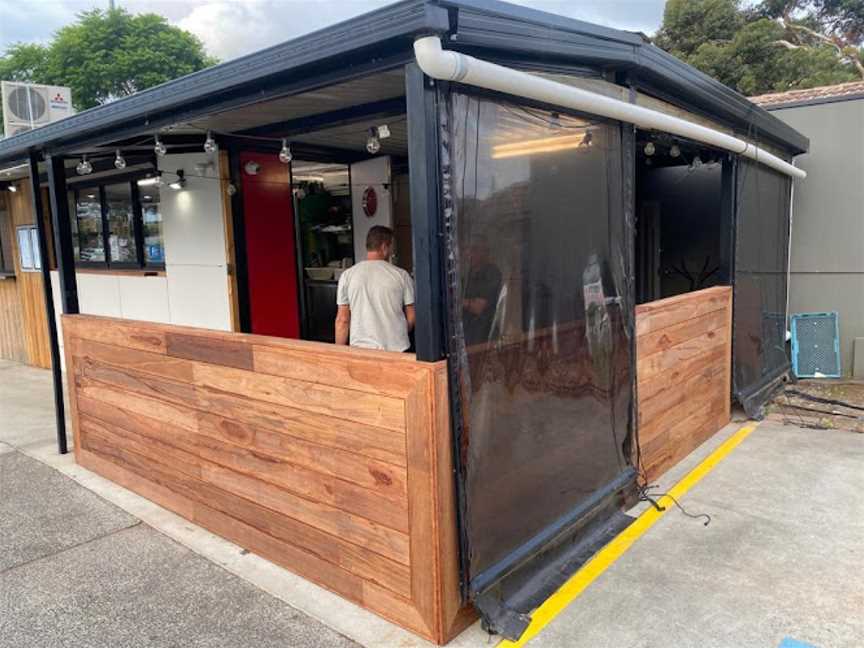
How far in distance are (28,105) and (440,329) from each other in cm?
753

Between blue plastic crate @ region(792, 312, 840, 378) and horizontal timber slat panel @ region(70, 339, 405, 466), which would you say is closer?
horizontal timber slat panel @ region(70, 339, 405, 466)

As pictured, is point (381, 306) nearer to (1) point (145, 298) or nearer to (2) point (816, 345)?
(1) point (145, 298)

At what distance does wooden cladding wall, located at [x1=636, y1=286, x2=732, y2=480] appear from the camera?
397 cm

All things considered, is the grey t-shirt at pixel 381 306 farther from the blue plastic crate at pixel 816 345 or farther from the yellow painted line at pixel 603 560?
the blue plastic crate at pixel 816 345

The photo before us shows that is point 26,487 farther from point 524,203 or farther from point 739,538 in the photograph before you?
point 739,538

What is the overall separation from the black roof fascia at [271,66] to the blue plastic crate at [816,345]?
20.7 feet

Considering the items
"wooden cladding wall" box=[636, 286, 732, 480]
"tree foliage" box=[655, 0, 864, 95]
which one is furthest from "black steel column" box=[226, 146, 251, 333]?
"tree foliage" box=[655, 0, 864, 95]

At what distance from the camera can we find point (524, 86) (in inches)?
98.7

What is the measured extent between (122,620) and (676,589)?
2.51 meters

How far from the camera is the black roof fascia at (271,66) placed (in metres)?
2.24

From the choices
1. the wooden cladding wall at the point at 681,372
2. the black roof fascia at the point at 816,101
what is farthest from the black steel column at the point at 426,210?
the black roof fascia at the point at 816,101

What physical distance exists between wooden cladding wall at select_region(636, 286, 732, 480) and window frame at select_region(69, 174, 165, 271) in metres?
4.68

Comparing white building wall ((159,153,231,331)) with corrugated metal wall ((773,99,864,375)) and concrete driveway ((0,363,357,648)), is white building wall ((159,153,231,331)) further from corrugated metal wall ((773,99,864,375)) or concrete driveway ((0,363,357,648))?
corrugated metal wall ((773,99,864,375))

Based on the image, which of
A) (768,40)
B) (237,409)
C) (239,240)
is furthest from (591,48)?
(768,40)
